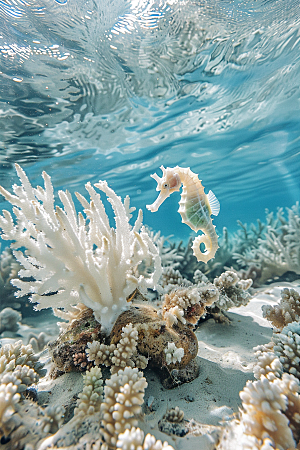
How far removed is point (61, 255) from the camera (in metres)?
2.10

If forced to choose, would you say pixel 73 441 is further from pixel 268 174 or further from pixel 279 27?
pixel 268 174

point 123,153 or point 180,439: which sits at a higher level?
point 123,153

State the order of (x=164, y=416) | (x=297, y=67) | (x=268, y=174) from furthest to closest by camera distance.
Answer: (x=268, y=174) → (x=297, y=67) → (x=164, y=416)

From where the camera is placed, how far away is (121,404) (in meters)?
1.44

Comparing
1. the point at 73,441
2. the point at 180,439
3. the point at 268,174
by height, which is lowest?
the point at 180,439

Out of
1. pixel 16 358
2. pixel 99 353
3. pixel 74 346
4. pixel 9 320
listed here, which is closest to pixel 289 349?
pixel 99 353

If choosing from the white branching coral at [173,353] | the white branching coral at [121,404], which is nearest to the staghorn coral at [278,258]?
the white branching coral at [173,353]

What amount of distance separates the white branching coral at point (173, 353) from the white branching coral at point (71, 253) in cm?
61

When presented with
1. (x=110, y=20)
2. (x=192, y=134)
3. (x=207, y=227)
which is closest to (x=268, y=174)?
(x=192, y=134)

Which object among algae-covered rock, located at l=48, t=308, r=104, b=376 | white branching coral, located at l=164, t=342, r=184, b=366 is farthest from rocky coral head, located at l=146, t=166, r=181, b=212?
algae-covered rock, located at l=48, t=308, r=104, b=376

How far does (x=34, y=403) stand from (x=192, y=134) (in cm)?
1309

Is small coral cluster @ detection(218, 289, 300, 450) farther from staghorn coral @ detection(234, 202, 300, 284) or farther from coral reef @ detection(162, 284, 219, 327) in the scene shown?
staghorn coral @ detection(234, 202, 300, 284)

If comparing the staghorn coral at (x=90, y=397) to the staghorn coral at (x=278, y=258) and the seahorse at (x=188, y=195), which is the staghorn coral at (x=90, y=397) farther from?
the staghorn coral at (x=278, y=258)

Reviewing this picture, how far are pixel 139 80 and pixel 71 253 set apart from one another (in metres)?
7.89
